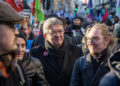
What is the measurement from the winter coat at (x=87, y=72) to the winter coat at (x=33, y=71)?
50 cm

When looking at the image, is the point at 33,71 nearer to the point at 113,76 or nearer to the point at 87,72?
the point at 87,72

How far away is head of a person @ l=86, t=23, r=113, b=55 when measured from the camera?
9.89ft

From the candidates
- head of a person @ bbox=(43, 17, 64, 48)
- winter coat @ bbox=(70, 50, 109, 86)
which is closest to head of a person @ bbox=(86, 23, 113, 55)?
winter coat @ bbox=(70, 50, 109, 86)

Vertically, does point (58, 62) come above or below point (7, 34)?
below

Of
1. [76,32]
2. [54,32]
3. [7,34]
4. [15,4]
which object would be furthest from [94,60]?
[76,32]

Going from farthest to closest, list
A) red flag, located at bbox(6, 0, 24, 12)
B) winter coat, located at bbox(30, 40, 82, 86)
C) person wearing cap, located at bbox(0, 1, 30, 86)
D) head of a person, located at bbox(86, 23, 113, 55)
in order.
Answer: red flag, located at bbox(6, 0, 24, 12) → winter coat, located at bbox(30, 40, 82, 86) → head of a person, located at bbox(86, 23, 113, 55) → person wearing cap, located at bbox(0, 1, 30, 86)

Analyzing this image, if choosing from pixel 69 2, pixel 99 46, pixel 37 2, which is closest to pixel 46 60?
pixel 99 46

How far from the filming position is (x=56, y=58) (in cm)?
368

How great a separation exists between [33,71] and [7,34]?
170cm

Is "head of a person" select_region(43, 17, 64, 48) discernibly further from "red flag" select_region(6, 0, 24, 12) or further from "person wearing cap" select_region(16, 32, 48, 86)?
"red flag" select_region(6, 0, 24, 12)

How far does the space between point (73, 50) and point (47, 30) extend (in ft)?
1.96

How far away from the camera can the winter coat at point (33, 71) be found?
3.11 m

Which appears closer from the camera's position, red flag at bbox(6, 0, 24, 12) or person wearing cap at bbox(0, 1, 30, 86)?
person wearing cap at bbox(0, 1, 30, 86)

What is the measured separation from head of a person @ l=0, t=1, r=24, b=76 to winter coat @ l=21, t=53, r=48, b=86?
1.54 metres
